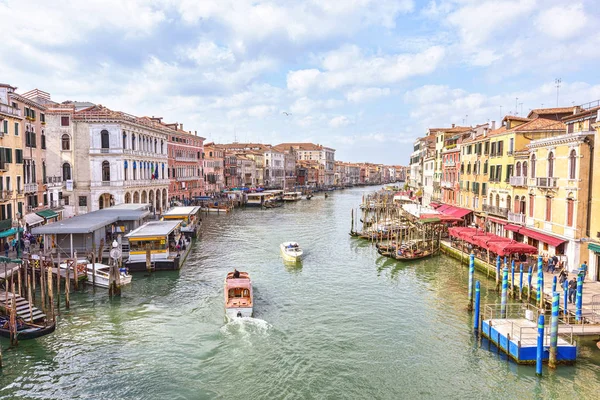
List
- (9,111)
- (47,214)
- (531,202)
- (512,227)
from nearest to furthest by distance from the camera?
1. (9,111)
2. (531,202)
3. (512,227)
4. (47,214)

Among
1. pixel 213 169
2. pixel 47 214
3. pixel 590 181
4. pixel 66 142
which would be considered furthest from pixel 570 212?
pixel 213 169

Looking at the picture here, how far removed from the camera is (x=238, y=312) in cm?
1875

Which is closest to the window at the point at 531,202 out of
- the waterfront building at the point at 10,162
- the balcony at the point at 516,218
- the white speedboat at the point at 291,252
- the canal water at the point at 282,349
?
the balcony at the point at 516,218

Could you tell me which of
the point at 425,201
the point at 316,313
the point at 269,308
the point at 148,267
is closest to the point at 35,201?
the point at 148,267

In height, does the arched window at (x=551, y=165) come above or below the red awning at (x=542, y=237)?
above

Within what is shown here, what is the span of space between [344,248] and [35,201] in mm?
23882

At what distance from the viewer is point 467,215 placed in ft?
126

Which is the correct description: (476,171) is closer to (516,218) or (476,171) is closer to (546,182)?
(516,218)

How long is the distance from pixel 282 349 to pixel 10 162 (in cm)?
2179

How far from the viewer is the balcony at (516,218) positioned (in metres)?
28.0

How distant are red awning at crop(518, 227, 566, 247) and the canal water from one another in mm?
4141

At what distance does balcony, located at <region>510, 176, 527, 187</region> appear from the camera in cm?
2804

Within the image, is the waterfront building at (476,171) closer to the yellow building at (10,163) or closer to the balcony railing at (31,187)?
the yellow building at (10,163)

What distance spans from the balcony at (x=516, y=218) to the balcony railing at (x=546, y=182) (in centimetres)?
287
